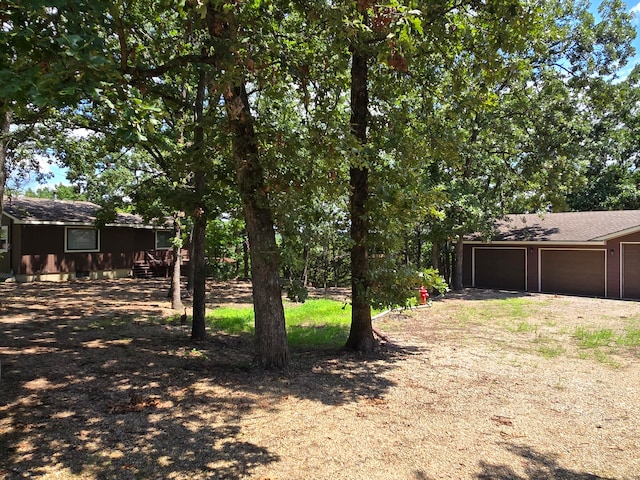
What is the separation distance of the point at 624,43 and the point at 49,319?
19.0 metres

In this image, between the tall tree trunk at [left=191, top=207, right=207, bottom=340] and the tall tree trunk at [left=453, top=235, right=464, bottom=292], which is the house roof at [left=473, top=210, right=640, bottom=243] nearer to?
the tall tree trunk at [left=453, top=235, right=464, bottom=292]

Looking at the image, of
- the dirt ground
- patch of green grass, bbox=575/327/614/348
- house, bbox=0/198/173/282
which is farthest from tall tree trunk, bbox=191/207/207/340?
house, bbox=0/198/173/282

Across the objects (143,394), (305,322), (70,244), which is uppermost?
(70,244)

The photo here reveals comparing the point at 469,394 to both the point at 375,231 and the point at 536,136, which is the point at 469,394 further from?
the point at 536,136

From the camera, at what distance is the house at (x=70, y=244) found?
707 inches

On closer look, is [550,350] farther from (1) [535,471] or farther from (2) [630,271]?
(2) [630,271]

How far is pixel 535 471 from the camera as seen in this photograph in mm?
3727

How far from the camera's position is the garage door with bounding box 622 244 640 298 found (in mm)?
17062

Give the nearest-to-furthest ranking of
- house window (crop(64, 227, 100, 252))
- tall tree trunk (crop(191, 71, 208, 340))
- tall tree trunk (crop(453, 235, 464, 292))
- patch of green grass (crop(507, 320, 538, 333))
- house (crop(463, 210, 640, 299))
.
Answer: tall tree trunk (crop(191, 71, 208, 340))
patch of green grass (crop(507, 320, 538, 333))
house (crop(463, 210, 640, 299))
house window (crop(64, 227, 100, 252))
tall tree trunk (crop(453, 235, 464, 292))

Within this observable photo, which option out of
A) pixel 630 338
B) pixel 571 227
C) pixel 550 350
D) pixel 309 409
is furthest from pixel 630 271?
pixel 309 409

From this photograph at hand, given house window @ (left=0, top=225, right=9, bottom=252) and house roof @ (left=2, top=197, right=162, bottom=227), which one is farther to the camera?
house window @ (left=0, top=225, right=9, bottom=252)

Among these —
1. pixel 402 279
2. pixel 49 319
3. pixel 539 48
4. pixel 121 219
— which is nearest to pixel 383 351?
pixel 402 279

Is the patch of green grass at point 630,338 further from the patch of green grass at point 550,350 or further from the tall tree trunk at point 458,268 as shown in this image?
the tall tree trunk at point 458,268

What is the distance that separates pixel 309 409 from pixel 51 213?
18.5m
